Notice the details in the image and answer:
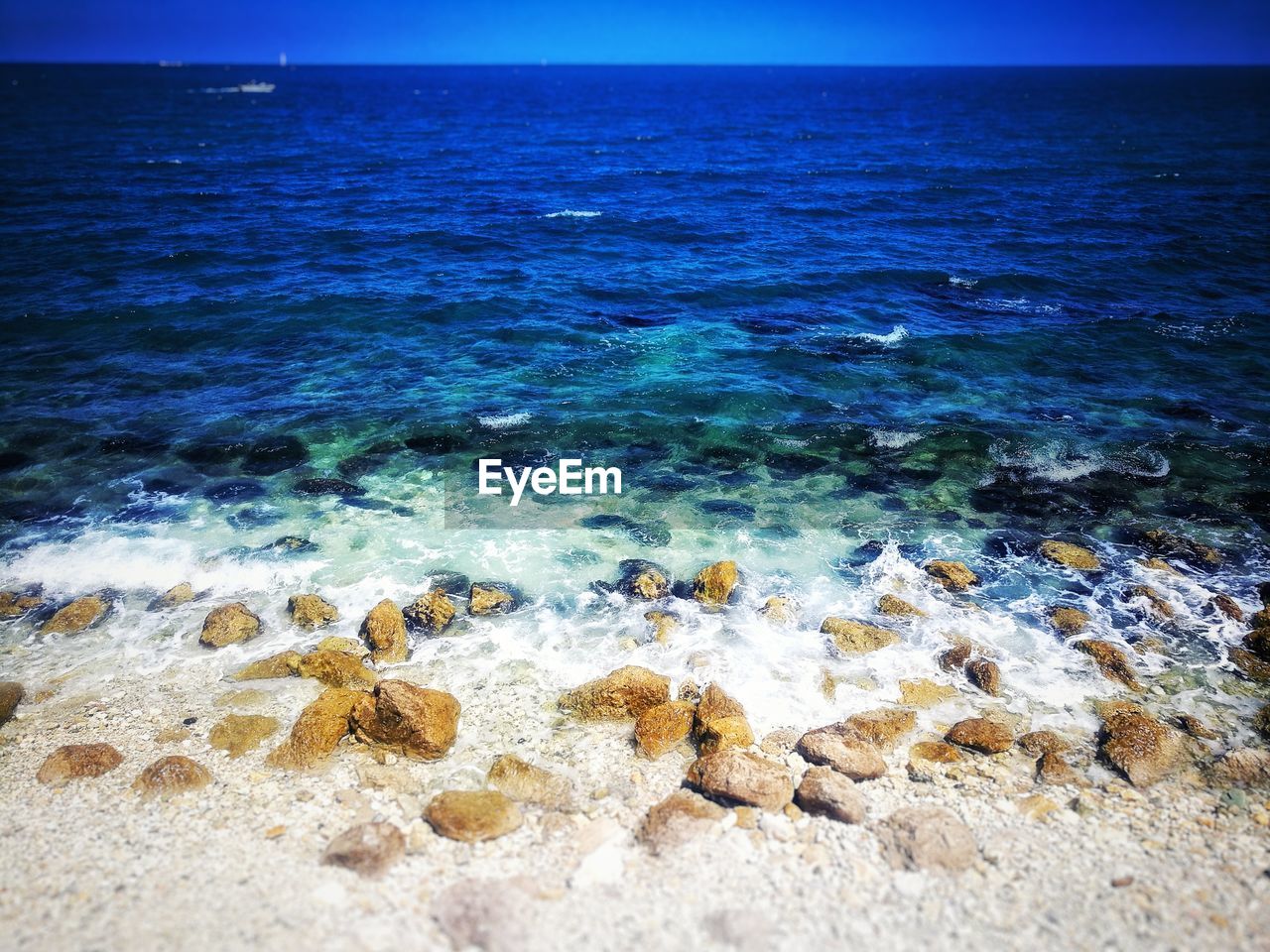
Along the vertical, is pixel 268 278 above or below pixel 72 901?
above

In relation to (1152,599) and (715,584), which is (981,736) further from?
(1152,599)

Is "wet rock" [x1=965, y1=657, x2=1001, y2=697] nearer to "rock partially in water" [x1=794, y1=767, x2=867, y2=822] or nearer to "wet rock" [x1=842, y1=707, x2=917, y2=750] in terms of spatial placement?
"wet rock" [x1=842, y1=707, x2=917, y2=750]

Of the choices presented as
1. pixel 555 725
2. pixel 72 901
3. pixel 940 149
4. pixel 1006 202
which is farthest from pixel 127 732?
pixel 940 149

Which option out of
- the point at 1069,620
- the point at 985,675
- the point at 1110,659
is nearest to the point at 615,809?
the point at 985,675

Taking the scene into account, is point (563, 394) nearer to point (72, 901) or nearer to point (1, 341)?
point (72, 901)

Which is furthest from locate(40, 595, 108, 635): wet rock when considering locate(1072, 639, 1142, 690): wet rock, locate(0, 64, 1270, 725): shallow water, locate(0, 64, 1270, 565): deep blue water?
locate(1072, 639, 1142, 690): wet rock

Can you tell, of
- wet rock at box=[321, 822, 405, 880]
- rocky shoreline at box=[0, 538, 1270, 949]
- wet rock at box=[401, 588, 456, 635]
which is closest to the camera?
rocky shoreline at box=[0, 538, 1270, 949]
